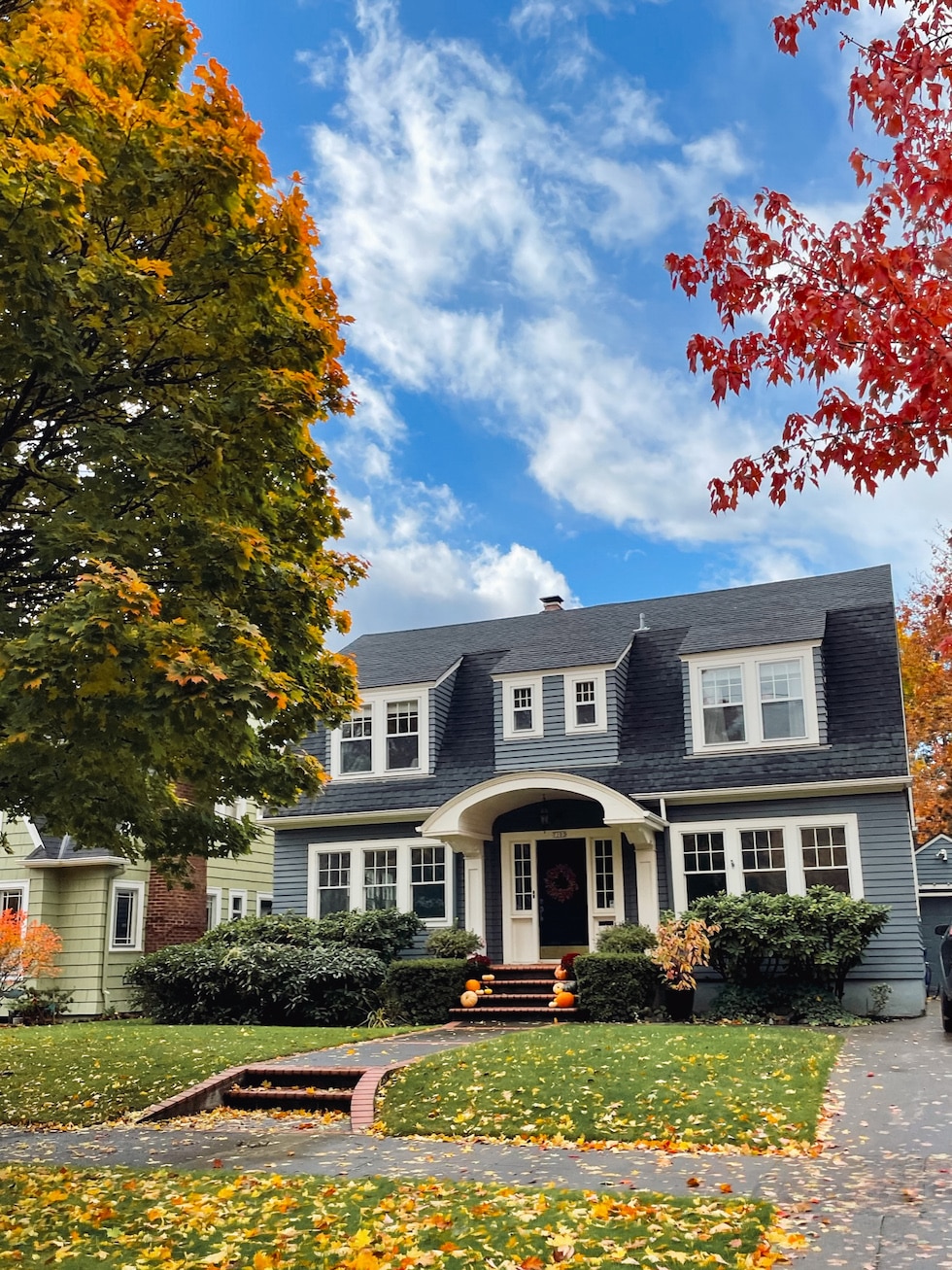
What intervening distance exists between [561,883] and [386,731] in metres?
4.65

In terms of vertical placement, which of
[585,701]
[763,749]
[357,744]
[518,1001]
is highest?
[585,701]

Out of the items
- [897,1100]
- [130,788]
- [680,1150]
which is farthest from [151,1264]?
[897,1100]

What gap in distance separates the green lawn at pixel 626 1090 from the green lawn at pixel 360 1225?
6.53ft

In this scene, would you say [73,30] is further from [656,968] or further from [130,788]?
[656,968]

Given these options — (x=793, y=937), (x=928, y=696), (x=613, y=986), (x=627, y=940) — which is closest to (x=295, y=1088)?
(x=613, y=986)

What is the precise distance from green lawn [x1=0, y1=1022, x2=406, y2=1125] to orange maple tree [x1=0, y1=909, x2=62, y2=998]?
2.65 meters

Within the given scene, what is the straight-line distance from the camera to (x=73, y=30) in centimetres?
675

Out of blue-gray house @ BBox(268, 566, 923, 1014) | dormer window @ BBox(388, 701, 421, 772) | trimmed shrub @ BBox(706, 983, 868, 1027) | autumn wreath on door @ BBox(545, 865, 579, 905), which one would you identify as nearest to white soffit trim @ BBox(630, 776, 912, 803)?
blue-gray house @ BBox(268, 566, 923, 1014)

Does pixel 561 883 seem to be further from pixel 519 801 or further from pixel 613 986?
pixel 613 986

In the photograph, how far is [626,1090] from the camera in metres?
10.0

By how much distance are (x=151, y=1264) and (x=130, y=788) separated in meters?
3.69

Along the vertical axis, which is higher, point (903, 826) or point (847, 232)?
point (847, 232)

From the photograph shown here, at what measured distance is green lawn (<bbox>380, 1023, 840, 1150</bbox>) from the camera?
8867mm

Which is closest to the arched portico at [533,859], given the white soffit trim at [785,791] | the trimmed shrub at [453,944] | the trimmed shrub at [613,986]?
the white soffit trim at [785,791]
